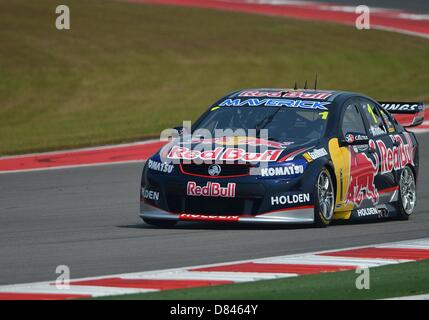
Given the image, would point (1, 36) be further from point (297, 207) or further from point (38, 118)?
point (297, 207)

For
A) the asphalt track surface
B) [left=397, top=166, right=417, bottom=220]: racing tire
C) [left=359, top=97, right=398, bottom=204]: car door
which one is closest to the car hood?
the asphalt track surface

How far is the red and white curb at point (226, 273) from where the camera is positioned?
820cm

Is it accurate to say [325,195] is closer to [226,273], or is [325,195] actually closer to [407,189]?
[407,189]

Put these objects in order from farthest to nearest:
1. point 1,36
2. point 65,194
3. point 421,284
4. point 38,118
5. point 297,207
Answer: point 1,36 < point 38,118 < point 65,194 < point 297,207 < point 421,284

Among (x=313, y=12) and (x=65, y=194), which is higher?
(x=313, y=12)

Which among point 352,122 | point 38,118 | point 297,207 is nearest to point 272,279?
point 297,207

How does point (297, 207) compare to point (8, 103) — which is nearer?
point (297, 207)

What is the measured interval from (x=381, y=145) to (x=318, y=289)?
4.72m

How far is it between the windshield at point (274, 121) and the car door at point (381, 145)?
756 mm

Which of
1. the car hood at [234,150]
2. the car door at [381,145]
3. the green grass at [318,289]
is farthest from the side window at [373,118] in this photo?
the green grass at [318,289]

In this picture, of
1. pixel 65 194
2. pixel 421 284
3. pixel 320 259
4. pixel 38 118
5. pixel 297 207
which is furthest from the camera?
pixel 38 118

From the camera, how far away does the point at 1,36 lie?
1126 inches

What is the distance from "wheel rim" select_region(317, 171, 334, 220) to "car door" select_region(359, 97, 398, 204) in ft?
3.26
